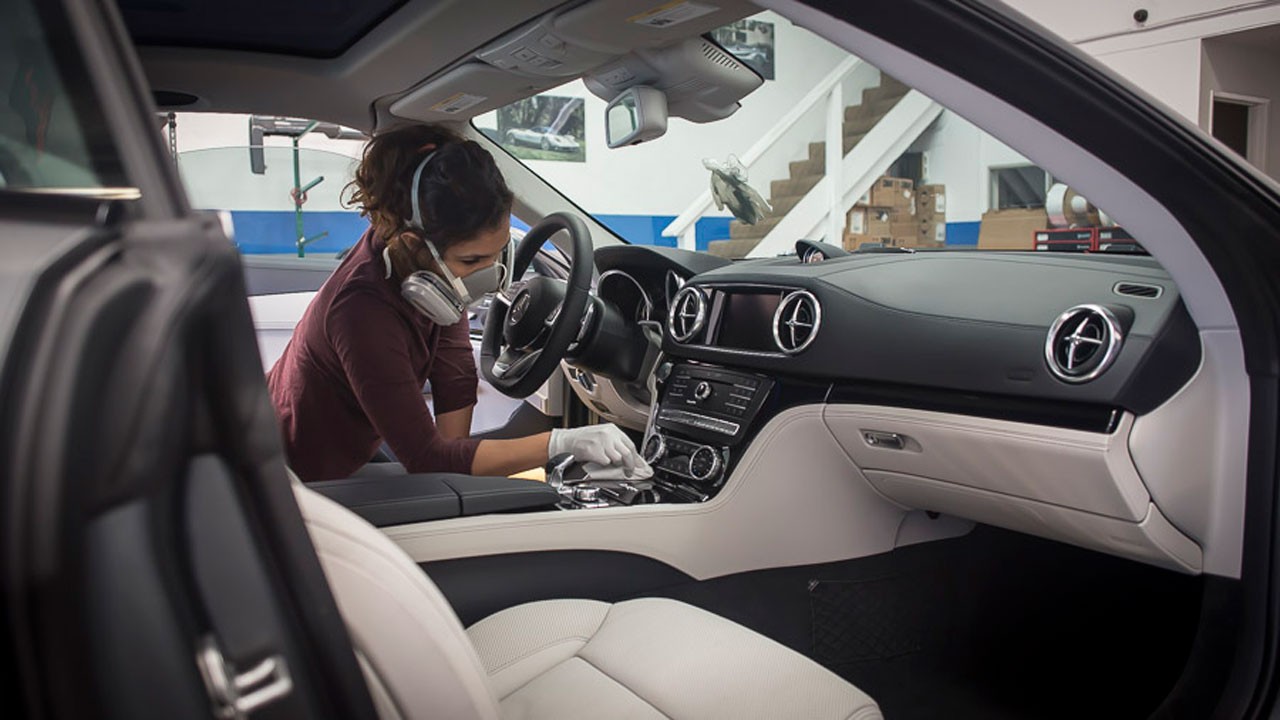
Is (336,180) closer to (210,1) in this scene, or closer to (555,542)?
(210,1)

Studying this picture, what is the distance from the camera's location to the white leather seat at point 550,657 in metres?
0.58

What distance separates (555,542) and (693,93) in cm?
98

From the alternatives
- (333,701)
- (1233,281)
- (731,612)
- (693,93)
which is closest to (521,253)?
(693,93)

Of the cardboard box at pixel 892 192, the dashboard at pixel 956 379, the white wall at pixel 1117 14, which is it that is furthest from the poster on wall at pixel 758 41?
the dashboard at pixel 956 379

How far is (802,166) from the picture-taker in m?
9.45

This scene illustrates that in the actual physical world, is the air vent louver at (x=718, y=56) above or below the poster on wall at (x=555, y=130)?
below

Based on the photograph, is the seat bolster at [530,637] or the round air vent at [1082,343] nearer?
the seat bolster at [530,637]

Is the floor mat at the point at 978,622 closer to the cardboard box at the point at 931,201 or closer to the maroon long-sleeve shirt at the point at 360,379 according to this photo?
the maroon long-sleeve shirt at the point at 360,379

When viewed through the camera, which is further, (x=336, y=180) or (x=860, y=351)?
(x=336, y=180)

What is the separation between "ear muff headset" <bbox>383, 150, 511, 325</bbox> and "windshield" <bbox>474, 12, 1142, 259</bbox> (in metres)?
6.21

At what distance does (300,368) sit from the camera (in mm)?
1898

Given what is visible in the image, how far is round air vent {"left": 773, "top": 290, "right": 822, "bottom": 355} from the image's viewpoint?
185 centimetres

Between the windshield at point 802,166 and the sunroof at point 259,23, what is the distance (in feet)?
20.1

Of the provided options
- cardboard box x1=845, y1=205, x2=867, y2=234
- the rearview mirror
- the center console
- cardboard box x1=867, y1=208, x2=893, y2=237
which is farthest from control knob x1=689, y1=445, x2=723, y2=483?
cardboard box x1=845, y1=205, x2=867, y2=234
